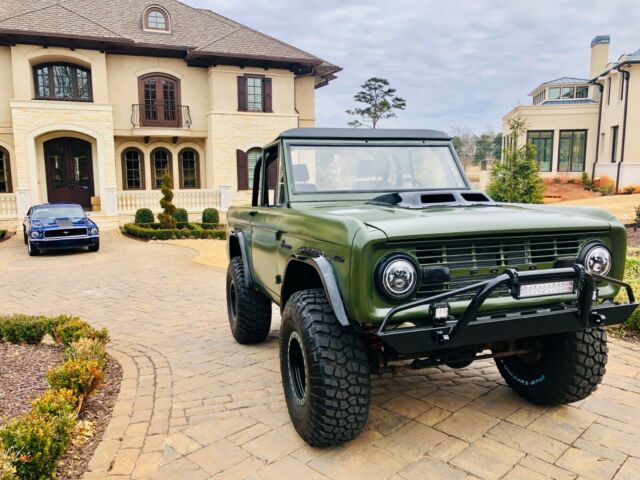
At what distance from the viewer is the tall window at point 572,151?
30.8 metres

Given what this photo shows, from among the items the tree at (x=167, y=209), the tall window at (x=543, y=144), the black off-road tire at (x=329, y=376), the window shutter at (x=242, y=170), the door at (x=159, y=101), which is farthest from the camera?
the tall window at (x=543, y=144)

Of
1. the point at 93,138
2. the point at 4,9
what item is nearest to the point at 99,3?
the point at 4,9

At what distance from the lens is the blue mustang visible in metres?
13.9

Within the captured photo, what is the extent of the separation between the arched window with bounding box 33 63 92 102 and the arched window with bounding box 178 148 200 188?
4.65m

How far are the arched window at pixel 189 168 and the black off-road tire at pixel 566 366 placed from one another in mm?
22150

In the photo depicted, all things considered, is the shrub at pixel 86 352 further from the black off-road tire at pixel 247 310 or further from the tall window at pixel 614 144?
the tall window at pixel 614 144

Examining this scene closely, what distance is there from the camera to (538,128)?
30891 millimetres

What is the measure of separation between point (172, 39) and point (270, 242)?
2112 centimetres

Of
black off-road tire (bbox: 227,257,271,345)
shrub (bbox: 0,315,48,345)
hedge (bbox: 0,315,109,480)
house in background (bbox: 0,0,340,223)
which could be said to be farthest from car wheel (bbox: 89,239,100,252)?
black off-road tire (bbox: 227,257,271,345)

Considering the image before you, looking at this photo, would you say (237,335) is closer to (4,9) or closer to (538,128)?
(4,9)

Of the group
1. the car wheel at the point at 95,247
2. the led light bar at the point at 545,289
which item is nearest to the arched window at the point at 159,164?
the car wheel at the point at 95,247

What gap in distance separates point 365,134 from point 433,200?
1.22 metres

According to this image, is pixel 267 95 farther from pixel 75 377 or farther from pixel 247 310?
pixel 75 377

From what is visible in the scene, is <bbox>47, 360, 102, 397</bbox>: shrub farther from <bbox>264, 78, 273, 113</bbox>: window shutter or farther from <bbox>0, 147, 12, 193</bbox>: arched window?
<bbox>0, 147, 12, 193</bbox>: arched window
